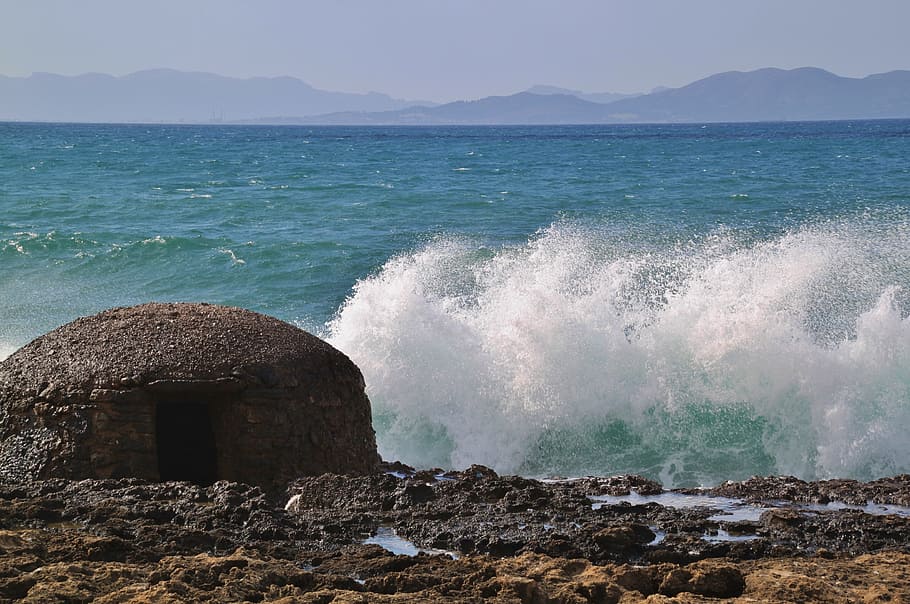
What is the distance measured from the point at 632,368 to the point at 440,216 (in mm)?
12519

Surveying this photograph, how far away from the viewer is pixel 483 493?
5.74m

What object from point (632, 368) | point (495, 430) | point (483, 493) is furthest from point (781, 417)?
point (483, 493)

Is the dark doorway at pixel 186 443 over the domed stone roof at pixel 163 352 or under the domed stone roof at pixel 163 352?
under

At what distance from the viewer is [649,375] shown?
9984 millimetres

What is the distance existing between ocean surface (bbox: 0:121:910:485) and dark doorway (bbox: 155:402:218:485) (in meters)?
3.46

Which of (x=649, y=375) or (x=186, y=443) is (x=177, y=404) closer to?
(x=186, y=443)

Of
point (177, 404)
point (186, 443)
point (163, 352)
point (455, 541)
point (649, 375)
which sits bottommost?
point (649, 375)

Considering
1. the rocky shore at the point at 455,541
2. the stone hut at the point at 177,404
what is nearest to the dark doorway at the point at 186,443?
the stone hut at the point at 177,404

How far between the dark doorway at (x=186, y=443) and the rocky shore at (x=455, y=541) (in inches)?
20.1

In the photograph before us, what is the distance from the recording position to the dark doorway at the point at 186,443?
6.06 meters

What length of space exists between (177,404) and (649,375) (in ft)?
16.8

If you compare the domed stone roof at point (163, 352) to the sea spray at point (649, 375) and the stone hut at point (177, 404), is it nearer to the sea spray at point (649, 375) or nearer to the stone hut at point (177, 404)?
the stone hut at point (177, 404)

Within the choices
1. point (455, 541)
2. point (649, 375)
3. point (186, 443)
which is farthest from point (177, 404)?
point (649, 375)

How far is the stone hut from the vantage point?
228 inches
